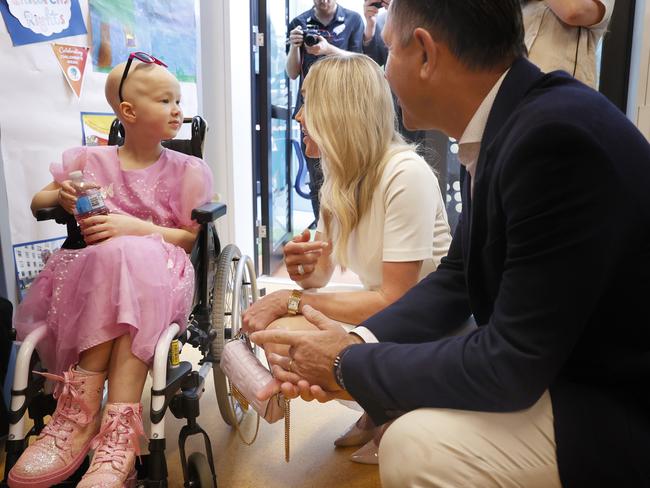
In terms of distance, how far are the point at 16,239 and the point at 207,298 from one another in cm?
75

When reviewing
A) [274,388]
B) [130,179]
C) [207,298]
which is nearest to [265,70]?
[130,179]

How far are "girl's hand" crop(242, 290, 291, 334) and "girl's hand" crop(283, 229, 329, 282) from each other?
0.28ft

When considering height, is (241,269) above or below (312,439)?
above

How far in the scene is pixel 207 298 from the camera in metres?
1.54

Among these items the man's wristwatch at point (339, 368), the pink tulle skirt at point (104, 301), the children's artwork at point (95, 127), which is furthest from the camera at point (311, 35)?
the man's wristwatch at point (339, 368)

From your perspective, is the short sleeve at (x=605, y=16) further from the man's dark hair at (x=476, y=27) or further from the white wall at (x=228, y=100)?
the white wall at (x=228, y=100)

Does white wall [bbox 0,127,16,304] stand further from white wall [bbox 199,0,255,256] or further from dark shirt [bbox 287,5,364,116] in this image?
dark shirt [bbox 287,5,364,116]

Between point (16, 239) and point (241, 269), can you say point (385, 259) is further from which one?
point (16, 239)

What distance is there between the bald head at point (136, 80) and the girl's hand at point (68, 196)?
281mm

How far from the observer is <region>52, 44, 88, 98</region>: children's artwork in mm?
1940

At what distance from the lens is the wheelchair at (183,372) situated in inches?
47.1

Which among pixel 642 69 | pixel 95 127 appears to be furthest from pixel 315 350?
pixel 642 69

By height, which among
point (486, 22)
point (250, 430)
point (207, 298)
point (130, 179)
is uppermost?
point (486, 22)

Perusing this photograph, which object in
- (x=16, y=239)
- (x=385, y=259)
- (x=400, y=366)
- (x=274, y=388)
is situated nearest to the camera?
(x=400, y=366)
